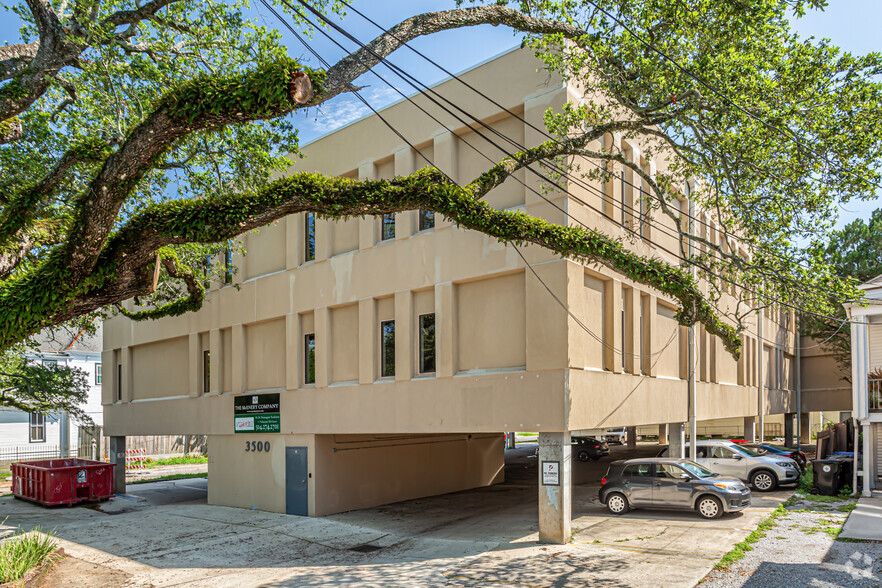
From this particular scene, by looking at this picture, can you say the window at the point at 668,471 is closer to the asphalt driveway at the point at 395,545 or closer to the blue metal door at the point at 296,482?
the asphalt driveway at the point at 395,545

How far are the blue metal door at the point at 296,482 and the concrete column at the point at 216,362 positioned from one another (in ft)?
14.2

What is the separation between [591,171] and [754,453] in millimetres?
12099

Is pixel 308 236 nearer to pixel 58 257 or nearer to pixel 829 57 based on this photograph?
pixel 58 257

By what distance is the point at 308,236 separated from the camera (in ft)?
69.5

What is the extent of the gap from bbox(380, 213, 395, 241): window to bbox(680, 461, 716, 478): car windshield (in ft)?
31.5

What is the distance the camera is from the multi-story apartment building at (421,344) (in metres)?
15.3

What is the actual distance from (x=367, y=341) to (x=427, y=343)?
192cm

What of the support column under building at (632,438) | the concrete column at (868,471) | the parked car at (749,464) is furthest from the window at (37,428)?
the concrete column at (868,471)

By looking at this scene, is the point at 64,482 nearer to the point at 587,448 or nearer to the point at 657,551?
the point at 657,551

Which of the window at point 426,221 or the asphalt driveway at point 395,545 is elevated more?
the window at point 426,221

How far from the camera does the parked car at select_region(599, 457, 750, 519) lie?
647 inches

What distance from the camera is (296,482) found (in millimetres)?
19703

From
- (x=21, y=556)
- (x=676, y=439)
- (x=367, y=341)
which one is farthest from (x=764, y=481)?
(x=21, y=556)

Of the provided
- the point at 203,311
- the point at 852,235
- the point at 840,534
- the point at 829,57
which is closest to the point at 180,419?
the point at 203,311
